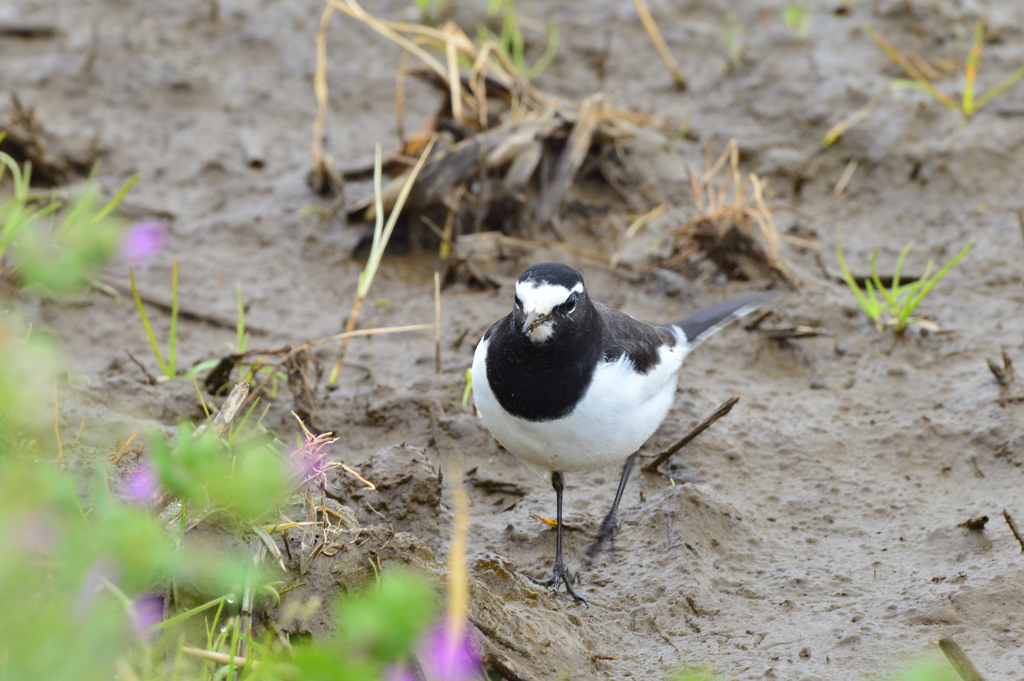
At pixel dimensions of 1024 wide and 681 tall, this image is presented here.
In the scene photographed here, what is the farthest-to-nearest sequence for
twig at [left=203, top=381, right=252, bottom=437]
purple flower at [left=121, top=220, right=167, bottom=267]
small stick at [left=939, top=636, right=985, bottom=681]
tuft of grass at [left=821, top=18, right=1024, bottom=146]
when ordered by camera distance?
tuft of grass at [left=821, top=18, right=1024, bottom=146] → purple flower at [left=121, top=220, right=167, bottom=267] → twig at [left=203, top=381, right=252, bottom=437] → small stick at [left=939, top=636, right=985, bottom=681]

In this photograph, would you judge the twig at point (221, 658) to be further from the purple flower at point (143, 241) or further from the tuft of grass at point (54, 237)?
the purple flower at point (143, 241)

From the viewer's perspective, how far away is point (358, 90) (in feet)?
24.2

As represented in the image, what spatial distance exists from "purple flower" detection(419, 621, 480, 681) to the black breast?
0.86m

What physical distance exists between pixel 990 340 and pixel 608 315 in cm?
221

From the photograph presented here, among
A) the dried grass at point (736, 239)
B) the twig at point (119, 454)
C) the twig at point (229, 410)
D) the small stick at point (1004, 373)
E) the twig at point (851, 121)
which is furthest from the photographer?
the twig at point (851, 121)

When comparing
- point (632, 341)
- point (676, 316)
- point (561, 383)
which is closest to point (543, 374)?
point (561, 383)

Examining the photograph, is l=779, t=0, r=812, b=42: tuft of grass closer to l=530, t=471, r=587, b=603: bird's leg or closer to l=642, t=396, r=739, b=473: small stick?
l=642, t=396, r=739, b=473: small stick

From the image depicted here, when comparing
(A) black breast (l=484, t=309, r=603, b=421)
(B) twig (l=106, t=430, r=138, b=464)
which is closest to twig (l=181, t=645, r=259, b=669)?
(B) twig (l=106, t=430, r=138, b=464)

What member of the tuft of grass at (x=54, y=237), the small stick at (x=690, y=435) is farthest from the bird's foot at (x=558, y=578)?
the tuft of grass at (x=54, y=237)

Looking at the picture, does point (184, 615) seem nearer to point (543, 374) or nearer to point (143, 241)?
point (543, 374)

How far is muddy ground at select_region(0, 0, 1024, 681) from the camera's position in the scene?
3.21 meters

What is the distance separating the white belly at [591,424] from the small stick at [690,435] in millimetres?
382

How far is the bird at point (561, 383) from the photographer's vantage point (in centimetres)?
324

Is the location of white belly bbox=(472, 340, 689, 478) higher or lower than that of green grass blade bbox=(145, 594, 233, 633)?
lower
